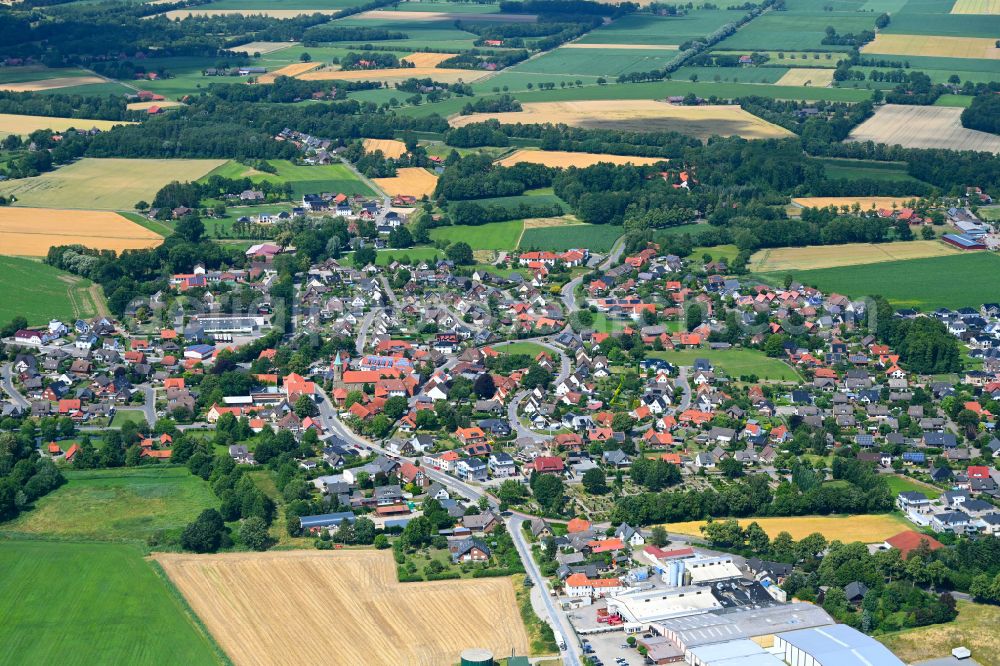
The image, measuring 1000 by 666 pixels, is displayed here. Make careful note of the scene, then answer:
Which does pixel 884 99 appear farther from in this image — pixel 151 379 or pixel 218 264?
pixel 151 379

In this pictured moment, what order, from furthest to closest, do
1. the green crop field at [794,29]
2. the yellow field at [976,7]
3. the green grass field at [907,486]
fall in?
the yellow field at [976,7], the green crop field at [794,29], the green grass field at [907,486]

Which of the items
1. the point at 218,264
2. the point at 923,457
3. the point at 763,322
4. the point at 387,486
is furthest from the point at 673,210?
the point at 387,486

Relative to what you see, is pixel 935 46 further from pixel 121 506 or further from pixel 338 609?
pixel 338 609

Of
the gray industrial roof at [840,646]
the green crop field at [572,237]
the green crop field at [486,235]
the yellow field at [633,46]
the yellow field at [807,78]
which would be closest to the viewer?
the gray industrial roof at [840,646]

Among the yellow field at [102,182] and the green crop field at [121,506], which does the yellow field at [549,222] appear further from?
the green crop field at [121,506]

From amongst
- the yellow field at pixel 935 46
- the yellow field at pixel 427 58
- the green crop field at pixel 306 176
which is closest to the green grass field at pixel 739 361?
the green crop field at pixel 306 176
